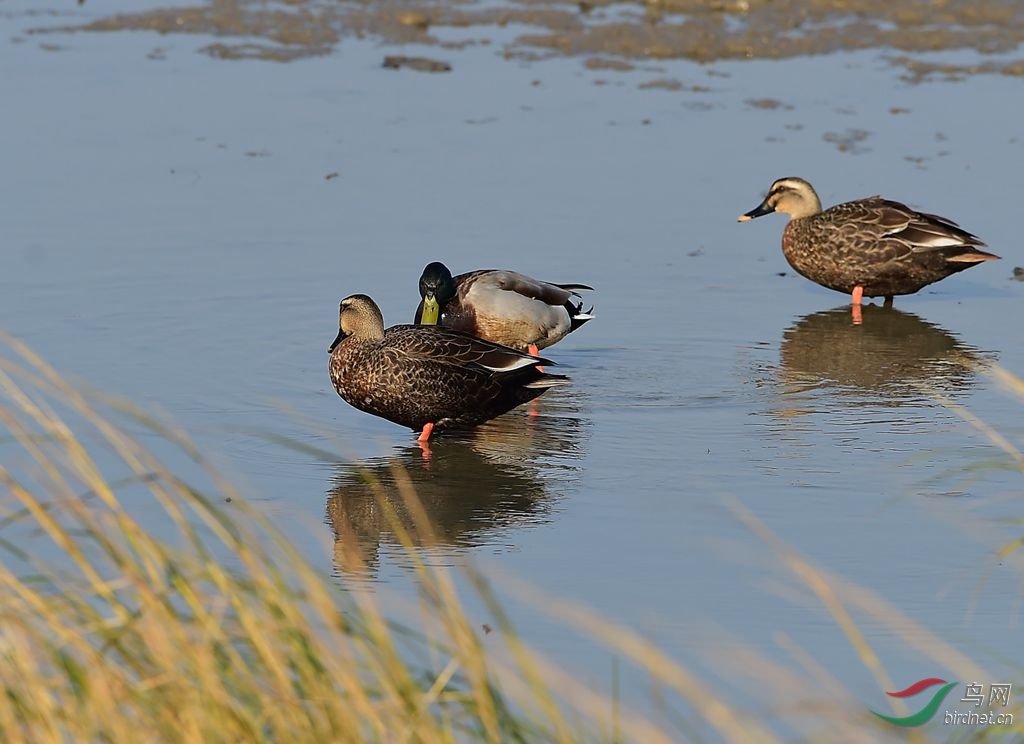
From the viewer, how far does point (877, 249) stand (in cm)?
Result: 1027

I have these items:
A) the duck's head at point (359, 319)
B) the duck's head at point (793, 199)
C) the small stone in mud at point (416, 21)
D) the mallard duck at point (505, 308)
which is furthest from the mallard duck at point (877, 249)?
the small stone in mud at point (416, 21)

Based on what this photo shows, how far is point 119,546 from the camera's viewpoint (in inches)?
138

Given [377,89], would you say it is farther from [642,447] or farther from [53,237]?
[642,447]

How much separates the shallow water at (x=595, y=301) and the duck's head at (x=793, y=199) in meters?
0.40

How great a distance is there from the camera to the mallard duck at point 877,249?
10.1 meters

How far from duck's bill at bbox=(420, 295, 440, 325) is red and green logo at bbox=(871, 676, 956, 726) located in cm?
453

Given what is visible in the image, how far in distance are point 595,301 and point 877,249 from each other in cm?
174

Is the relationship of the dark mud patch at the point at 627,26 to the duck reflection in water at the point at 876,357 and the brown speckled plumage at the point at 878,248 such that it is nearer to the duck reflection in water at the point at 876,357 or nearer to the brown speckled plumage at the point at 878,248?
the brown speckled plumage at the point at 878,248

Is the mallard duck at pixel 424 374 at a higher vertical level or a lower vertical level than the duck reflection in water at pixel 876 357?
higher

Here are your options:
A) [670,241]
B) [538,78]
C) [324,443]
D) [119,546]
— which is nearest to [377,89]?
[538,78]

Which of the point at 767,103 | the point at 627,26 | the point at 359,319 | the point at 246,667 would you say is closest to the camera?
the point at 246,667

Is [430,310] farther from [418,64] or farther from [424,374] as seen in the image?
[418,64]

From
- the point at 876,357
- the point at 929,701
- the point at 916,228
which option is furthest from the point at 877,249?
the point at 929,701

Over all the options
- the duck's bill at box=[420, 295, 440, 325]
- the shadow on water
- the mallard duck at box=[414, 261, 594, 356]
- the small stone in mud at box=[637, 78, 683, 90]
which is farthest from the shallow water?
the duck's bill at box=[420, 295, 440, 325]
